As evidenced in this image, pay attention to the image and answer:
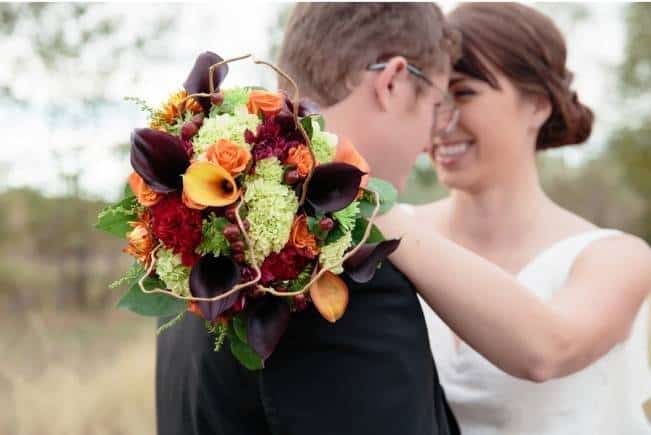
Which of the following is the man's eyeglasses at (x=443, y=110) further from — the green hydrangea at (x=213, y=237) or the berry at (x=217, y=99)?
the green hydrangea at (x=213, y=237)

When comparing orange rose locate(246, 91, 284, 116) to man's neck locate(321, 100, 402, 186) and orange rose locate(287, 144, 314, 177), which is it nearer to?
orange rose locate(287, 144, 314, 177)

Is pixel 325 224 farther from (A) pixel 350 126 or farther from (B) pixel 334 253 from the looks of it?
(A) pixel 350 126

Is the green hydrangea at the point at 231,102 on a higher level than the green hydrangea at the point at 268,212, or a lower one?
higher

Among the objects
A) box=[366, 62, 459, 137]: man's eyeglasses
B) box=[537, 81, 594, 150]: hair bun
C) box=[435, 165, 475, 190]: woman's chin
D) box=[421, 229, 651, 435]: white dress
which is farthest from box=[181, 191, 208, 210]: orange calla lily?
box=[537, 81, 594, 150]: hair bun

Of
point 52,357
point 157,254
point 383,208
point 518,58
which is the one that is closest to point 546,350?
point 383,208

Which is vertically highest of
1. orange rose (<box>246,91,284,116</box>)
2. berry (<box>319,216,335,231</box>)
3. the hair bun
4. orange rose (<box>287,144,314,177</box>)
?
orange rose (<box>246,91,284,116</box>)

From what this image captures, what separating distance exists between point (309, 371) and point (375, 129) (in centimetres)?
74

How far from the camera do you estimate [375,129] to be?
2137mm

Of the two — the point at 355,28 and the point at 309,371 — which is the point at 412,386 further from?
the point at 355,28

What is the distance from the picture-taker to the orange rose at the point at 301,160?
1.55 metres

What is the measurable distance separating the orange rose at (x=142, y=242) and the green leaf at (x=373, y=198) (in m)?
0.45

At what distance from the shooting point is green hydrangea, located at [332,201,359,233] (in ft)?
5.27

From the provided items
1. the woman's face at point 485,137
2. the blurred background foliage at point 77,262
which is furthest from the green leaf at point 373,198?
the blurred background foliage at point 77,262

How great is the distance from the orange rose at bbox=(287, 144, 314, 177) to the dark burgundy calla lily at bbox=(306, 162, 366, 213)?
0.7 inches
